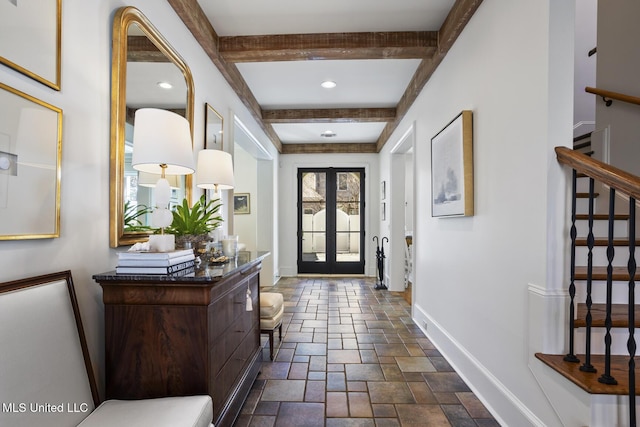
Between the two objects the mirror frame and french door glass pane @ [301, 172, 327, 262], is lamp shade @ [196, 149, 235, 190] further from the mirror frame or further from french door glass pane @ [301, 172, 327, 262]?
french door glass pane @ [301, 172, 327, 262]

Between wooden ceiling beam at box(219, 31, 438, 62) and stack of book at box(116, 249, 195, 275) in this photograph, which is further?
wooden ceiling beam at box(219, 31, 438, 62)

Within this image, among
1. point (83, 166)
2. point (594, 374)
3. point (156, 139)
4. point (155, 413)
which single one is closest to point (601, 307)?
point (594, 374)

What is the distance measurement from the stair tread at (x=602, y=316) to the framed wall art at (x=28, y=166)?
2.35 metres

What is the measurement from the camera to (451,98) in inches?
110

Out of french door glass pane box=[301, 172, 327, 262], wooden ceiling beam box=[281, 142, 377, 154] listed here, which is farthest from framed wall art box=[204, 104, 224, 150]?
french door glass pane box=[301, 172, 327, 262]

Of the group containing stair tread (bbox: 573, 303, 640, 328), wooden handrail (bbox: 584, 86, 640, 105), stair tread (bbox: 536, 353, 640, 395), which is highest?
wooden handrail (bbox: 584, 86, 640, 105)

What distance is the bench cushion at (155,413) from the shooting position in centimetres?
119

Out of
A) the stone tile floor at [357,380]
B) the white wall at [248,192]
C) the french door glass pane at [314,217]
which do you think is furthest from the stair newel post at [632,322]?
the french door glass pane at [314,217]

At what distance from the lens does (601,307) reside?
5.65 feet

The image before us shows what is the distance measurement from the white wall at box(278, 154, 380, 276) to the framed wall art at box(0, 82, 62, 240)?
5.76 metres

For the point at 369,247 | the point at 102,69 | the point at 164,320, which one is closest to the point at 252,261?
the point at 164,320

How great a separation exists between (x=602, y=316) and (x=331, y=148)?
18.8 ft

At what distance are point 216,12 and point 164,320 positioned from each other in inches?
92.6

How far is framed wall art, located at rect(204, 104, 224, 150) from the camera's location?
Answer: 9.18 ft
